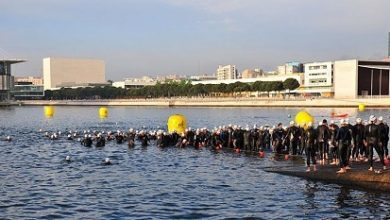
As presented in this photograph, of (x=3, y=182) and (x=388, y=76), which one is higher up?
(x=388, y=76)

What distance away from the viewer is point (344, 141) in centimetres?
2338

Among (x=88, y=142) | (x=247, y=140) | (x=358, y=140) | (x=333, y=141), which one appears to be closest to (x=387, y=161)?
(x=358, y=140)

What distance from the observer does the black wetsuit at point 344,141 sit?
23.4 metres

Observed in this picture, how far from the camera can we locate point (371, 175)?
22.3 metres

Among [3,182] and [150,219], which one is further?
[3,182]

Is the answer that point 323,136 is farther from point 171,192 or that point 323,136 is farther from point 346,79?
point 346,79

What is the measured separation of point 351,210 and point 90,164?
57.7ft

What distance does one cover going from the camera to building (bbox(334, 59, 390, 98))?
153750 mm

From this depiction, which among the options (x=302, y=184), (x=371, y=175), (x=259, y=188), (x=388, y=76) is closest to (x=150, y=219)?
(x=259, y=188)

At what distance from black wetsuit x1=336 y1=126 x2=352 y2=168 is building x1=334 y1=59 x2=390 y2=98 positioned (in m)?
134

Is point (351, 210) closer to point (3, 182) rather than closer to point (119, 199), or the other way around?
point (119, 199)

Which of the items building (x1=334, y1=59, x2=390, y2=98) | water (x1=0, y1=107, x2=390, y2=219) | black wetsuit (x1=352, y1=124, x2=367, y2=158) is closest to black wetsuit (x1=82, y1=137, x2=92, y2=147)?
water (x1=0, y1=107, x2=390, y2=219)

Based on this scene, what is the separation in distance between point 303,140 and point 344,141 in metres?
6.28

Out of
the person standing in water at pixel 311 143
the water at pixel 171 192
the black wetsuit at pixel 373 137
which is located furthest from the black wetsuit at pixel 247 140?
the black wetsuit at pixel 373 137
